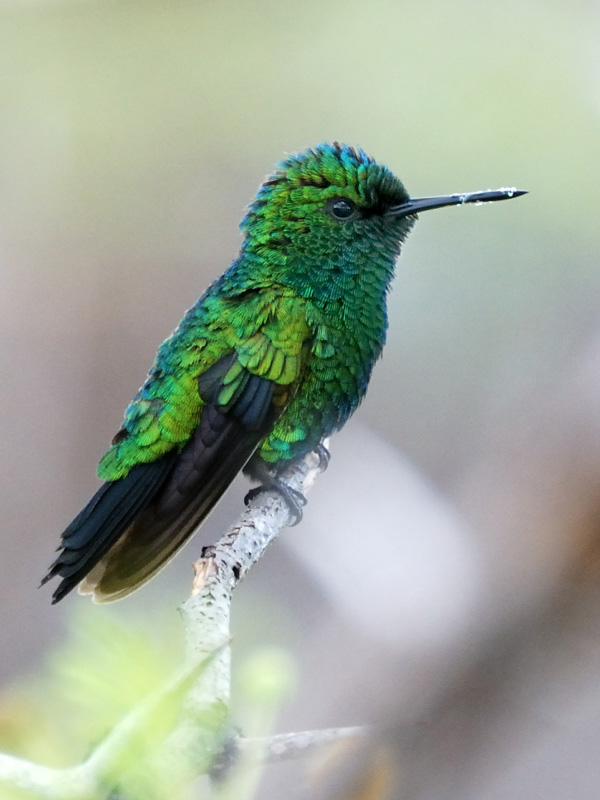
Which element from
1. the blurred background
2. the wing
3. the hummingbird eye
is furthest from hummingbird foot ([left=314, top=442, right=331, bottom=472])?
the hummingbird eye

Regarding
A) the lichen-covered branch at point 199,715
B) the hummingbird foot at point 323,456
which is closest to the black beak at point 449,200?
the hummingbird foot at point 323,456

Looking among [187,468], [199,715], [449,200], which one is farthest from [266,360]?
[199,715]

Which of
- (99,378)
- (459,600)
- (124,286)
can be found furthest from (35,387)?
(459,600)

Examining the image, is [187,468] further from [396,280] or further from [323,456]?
[396,280]

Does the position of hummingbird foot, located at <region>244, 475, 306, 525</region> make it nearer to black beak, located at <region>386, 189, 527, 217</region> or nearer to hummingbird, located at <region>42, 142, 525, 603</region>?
hummingbird, located at <region>42, 142, 525, 603</region>

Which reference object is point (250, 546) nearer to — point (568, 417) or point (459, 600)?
point (459, 600)

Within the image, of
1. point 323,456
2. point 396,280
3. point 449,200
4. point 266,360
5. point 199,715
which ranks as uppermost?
point 449,200

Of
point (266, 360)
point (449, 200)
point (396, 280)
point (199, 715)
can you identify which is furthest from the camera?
point (396, 280)

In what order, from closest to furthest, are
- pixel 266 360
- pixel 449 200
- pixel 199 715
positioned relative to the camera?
pixel 199 715 → pixel 449 200 → pixel 266 360
